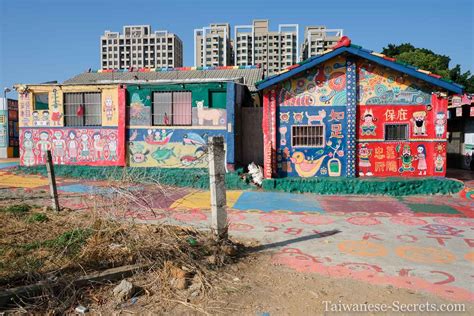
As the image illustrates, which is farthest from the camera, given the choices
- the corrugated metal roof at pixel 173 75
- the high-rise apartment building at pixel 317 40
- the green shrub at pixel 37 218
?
the high-rise apartment building at pixel 317 40

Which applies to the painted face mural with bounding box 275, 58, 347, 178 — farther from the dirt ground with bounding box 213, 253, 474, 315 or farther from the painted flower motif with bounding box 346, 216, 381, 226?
the dirt ground with bounding box 213, 253, 474, 315

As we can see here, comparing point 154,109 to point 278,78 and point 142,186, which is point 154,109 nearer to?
point 278,78

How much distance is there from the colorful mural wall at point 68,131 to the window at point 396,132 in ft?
31.3

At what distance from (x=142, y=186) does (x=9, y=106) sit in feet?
64.6

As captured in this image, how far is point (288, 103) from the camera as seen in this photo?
41.7 ft

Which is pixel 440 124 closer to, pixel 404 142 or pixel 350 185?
pixel 404 142

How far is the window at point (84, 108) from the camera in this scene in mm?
14039

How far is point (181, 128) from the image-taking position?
43.8 feet

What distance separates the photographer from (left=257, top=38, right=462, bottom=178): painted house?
40.0 feet

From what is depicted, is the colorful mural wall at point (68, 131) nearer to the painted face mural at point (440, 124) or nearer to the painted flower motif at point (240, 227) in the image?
the painted flower motif at point (240, 227)

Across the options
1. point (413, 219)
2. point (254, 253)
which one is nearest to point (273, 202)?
point (413, 219)

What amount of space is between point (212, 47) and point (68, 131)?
7458cm

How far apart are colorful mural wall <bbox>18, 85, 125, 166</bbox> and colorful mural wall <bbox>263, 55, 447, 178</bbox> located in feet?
18.7

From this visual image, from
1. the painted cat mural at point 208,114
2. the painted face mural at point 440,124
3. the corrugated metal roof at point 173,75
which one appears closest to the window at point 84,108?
the painted cat mural at point 208,114
